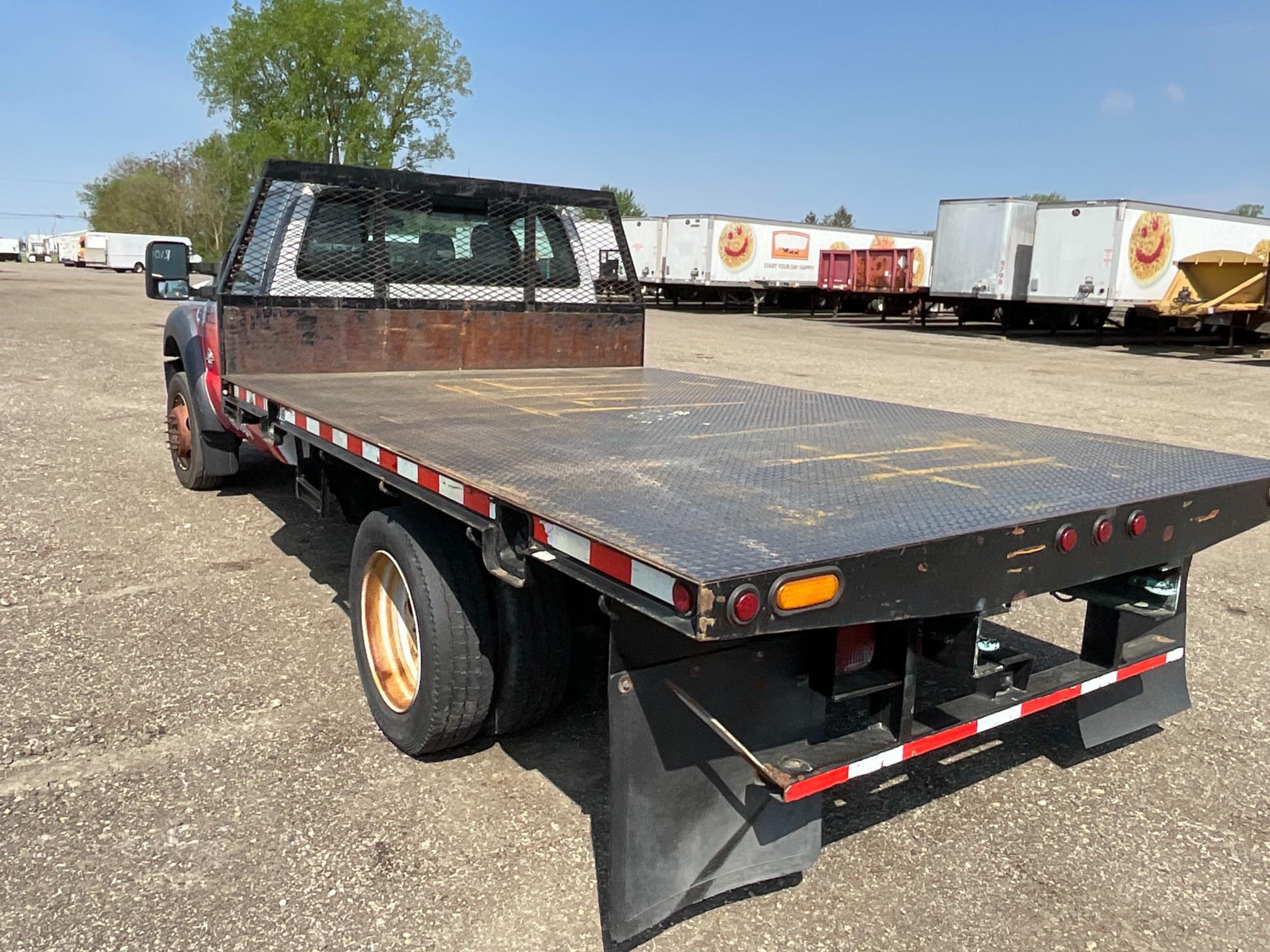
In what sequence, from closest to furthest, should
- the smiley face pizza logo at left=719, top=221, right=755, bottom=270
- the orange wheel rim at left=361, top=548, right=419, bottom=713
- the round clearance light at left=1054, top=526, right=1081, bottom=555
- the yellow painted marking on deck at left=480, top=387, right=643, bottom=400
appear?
the round clearance light at left=1054, top=526, right=1081, bottom=555
the orange wheel rim at left=361, top=548, right=419, bottom=713
the yellow painted marking on deck at left=480, top=387, right=643, bottom=400
the smiley face pizza logo at left=719, top=221, right=755, bottom=270

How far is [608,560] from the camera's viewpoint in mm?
2098

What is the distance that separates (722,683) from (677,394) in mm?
2784

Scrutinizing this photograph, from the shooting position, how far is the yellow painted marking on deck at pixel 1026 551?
238 centimetres

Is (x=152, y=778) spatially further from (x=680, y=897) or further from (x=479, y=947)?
(x=680, y=897)

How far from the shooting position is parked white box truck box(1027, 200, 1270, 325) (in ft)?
72.4

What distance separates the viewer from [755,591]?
6.29 ft

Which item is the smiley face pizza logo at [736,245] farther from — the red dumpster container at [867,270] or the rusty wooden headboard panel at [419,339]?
the rusty wooden headboard panel at [419,339]

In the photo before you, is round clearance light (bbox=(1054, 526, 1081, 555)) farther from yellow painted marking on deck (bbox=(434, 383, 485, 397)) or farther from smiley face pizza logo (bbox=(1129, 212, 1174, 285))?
smiley face pizza logo (bbox=(1129, 212, 1174, 285))

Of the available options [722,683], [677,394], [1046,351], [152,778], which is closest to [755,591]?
[722,683]

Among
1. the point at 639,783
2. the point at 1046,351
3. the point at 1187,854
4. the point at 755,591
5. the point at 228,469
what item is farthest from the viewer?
the point at 1046,351

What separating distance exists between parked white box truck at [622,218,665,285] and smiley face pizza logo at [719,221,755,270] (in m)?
2.40

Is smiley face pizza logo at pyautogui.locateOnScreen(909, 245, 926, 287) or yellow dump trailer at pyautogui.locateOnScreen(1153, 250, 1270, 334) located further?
smiley face pizza logo at pyautogui.locateOnScreen(909, 245, 926, 287)

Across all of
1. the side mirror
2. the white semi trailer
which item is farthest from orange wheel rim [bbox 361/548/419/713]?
the white semi trailer

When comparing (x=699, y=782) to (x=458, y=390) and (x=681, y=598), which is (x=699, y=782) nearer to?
(x=681, y=598)
